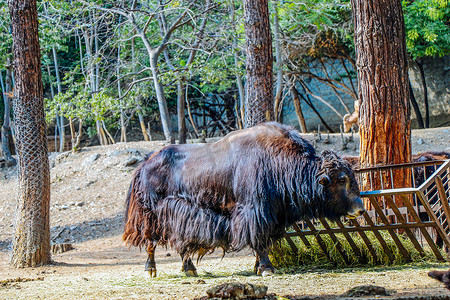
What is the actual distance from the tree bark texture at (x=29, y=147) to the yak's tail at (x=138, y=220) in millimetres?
2151

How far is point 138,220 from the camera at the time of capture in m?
6.78

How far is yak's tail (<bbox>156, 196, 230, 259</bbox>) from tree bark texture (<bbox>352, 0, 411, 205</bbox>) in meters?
2.03

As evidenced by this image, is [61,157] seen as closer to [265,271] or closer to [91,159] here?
[91,159]

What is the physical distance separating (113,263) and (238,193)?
3.95 meters

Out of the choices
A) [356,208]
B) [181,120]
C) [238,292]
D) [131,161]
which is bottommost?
[238,292]

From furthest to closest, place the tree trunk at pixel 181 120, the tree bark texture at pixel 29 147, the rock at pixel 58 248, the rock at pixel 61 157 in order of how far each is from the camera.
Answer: the rock at pixel 61 157
the tree trunk at pixel 181 120
the rock at pixel 58 248
the tree bark texture at pixel 29 147

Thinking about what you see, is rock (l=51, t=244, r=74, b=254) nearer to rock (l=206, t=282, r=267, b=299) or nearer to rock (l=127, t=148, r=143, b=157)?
rock (l=127, t=148, r=143, b=157)

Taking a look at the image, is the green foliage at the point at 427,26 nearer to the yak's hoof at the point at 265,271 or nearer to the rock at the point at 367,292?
the yak's hoof at the point at 265,271

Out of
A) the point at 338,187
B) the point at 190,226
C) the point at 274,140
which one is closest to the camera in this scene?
the point at 338,187

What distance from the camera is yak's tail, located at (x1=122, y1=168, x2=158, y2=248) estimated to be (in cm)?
666

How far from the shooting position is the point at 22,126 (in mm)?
8484

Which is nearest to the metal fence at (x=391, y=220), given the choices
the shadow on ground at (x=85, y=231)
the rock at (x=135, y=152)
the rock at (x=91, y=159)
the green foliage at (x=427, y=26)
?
the shadow on ground at (x=85, y=231)

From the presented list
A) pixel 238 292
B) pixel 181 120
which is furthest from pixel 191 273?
pixel 181 120

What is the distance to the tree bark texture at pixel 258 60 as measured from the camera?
8695 mm
